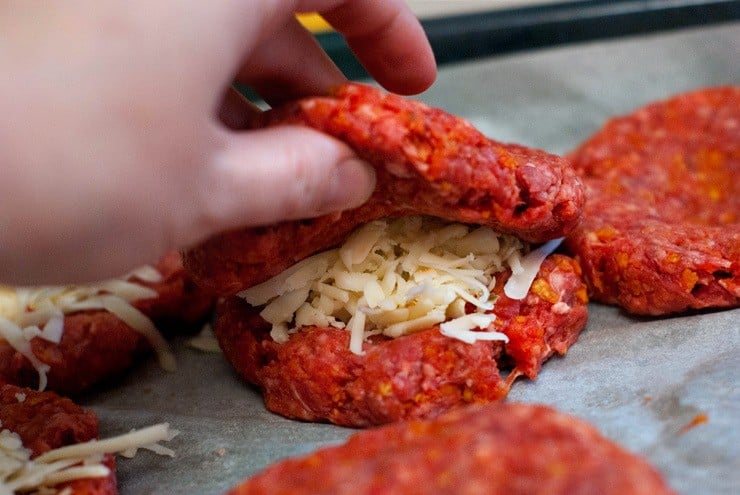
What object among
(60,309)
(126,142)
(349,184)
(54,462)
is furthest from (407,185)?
(60,309)

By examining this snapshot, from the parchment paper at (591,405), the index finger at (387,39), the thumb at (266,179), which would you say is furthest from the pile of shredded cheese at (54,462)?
the index finger at (387,39)

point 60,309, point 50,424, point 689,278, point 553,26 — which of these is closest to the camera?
point 50,424

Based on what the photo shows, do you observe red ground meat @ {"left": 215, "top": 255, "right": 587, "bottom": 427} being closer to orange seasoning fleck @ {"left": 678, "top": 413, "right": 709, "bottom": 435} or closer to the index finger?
orange seasoning fleck @ {"left": 678, "top": 413, "right": 709, "bottom": 435}

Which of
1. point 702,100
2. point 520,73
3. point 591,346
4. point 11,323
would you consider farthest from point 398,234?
point 520,73

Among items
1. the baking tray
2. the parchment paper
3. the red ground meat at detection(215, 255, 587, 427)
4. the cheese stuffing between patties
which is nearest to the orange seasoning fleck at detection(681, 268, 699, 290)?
the parchment paper

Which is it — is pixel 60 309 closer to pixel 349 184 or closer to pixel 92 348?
pixel 92 348

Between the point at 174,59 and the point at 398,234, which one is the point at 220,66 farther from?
the point at 398,234

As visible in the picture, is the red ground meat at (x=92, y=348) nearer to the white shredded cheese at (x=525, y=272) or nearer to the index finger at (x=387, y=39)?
the index finger at (x=387, y=39)
